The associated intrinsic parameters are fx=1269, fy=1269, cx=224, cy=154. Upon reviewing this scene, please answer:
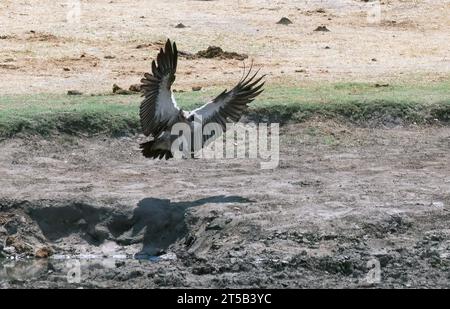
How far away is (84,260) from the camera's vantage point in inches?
388

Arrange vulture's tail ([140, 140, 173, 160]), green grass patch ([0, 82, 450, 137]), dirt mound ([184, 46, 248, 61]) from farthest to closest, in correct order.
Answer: dirt mound ([184, 46, 248, 61]), green grass patch ([0, 82, 450, 137]), vulture's tail ([140, 140, 173, 160])

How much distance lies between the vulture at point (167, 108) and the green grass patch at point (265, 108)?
1.67 meters

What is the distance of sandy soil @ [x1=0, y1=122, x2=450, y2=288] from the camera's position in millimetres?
9148

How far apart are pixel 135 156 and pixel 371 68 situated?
17.4ft

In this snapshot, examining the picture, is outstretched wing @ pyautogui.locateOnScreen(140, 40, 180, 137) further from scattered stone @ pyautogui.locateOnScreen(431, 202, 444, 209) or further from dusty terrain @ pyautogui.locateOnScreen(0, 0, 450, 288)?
scattered stone @ pyautogui.locateOnScreen(431, 202, 444, 209)

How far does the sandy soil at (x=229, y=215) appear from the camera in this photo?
30.0 feet

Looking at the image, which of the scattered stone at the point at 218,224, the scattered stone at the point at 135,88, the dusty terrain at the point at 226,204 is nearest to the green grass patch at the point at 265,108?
the dusty terrain at the point at 226,204

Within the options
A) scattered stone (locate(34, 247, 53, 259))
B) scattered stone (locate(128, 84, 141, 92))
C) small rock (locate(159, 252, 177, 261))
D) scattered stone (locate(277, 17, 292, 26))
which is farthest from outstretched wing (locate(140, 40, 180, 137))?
scattered stone (locate(277, 17, 292, 26))

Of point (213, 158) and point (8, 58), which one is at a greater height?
point (8, 58)

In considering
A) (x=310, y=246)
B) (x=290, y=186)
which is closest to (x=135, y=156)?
(x=290, y=186)

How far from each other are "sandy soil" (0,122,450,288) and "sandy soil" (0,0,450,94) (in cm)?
297

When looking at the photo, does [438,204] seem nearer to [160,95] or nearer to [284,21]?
[160,95]

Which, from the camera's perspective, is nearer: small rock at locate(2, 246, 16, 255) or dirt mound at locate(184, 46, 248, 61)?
small rock at locate(2, 246, 16, 255)
